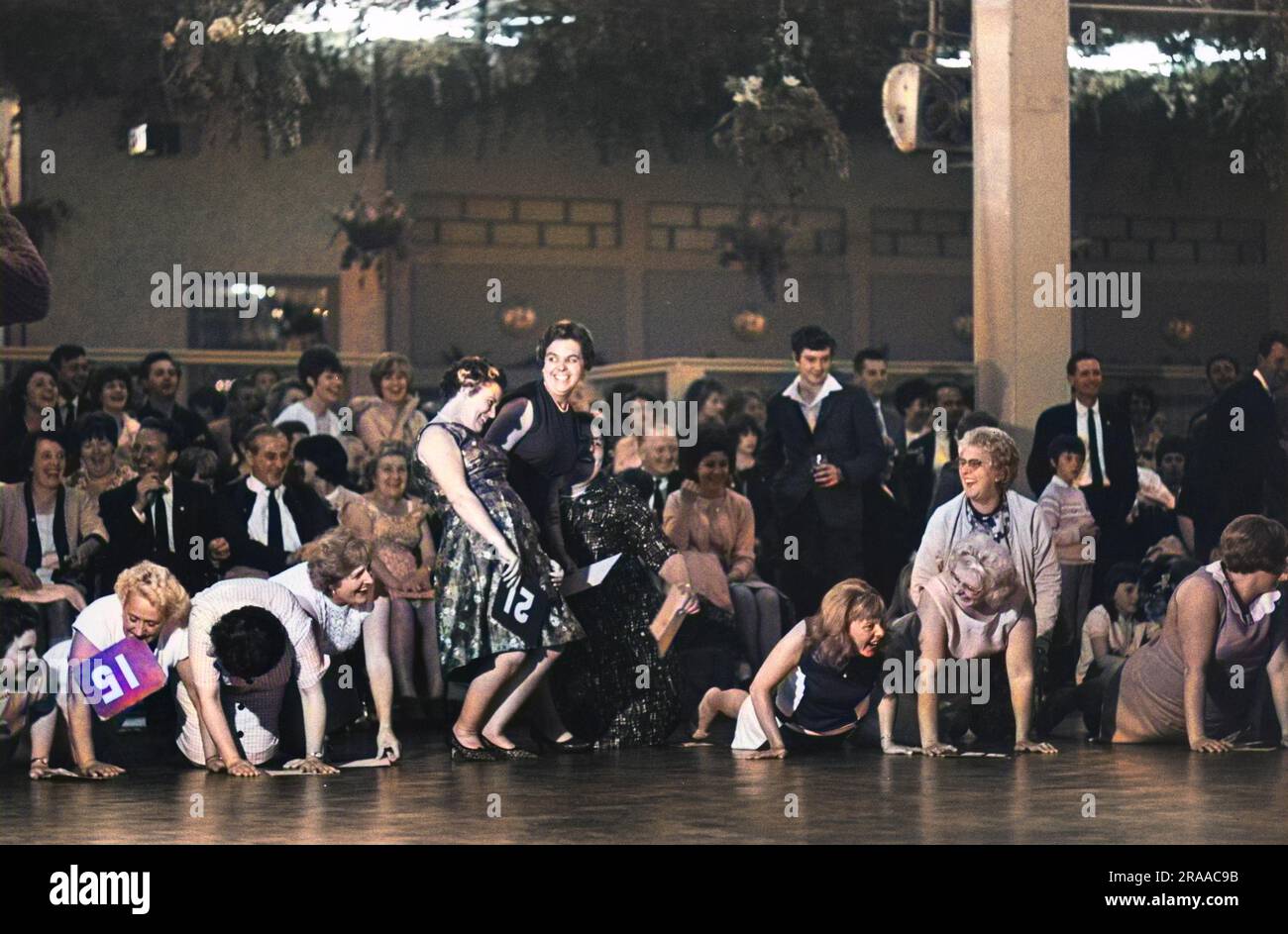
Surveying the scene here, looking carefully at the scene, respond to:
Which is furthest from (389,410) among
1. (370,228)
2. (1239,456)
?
(370,228)

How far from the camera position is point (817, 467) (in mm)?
9250

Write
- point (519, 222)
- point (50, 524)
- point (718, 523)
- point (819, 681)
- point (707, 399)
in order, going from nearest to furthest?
point (819, 681), point (50, 524), point (718, 523), point (707, 399), point (519, 222)

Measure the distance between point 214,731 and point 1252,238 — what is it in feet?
44.3

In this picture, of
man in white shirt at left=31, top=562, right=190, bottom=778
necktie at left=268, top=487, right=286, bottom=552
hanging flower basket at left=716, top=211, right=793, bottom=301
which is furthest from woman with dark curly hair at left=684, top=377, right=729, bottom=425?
hanging flower basket at left=716, top=211, right=793, bottom=301

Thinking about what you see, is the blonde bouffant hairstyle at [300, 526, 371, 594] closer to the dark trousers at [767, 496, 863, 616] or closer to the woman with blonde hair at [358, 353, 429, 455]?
the dark trousers at [767, 496, 863, 616]

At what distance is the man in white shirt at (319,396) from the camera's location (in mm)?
10109

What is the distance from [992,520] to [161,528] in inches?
119

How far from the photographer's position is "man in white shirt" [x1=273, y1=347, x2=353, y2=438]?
10109 mm

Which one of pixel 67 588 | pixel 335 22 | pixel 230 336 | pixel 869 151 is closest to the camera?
pixel 67 588

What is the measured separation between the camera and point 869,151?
18531 millimetres

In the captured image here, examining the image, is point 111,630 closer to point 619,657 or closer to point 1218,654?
point 619,657

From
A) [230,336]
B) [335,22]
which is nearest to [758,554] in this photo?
[335,22]
